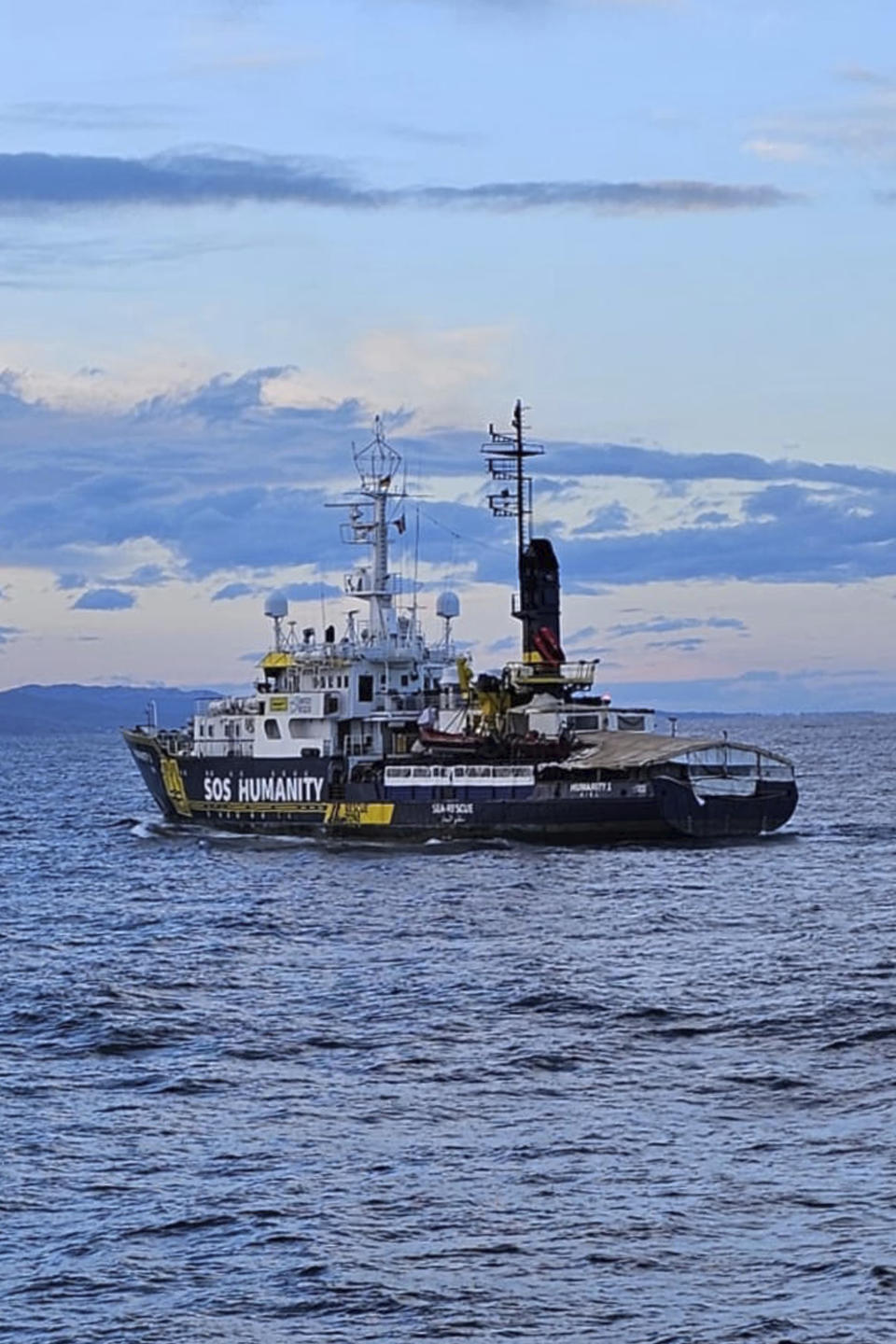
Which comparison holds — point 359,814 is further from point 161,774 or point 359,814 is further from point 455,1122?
point 455,1122

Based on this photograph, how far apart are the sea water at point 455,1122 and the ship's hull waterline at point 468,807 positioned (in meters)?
13.4

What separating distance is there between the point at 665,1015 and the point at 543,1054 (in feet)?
16.6

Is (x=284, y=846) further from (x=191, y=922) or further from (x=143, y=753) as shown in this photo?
(x=191, y=922)

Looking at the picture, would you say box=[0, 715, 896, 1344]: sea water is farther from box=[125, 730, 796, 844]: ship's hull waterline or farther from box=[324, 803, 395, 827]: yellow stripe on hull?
box=[324, 803, 395, 827]: yellow stripe on hull

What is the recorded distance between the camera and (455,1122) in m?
31.5

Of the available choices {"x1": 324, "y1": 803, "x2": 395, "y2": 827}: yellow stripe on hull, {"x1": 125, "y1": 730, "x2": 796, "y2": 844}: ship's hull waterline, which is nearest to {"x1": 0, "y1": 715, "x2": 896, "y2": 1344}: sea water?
{"x1": 125, "y1": 730, "x2": 796, "y2": 844}: ship's hull waterline

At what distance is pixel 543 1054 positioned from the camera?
3653cm

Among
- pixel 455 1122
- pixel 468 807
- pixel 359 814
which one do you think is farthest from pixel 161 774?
pixel 455 1122

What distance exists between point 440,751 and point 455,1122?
49.8 m

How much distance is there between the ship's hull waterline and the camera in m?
75.8

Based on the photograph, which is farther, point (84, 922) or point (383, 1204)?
point (84, 922)

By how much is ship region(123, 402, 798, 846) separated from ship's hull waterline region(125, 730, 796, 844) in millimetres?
75

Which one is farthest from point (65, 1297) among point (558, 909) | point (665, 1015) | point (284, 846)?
point (284, 846)

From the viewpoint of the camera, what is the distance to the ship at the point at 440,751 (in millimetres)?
76688
